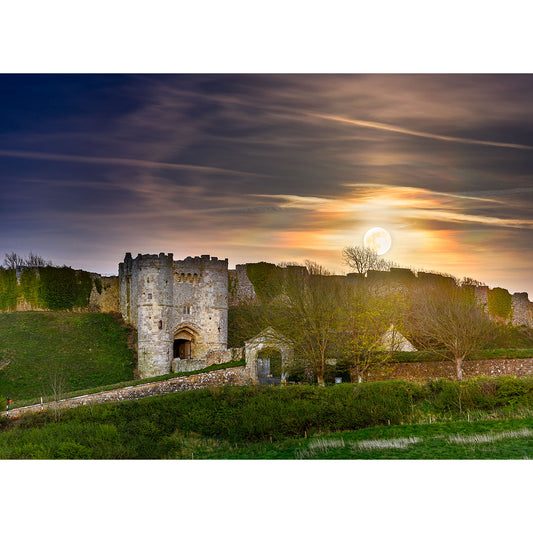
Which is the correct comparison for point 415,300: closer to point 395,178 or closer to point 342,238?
point 342,238

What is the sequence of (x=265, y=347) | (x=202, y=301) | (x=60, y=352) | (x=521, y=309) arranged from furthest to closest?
(x=521, y=309), (x=202, y=301), (x=60, y=352), (x=265, y=347)

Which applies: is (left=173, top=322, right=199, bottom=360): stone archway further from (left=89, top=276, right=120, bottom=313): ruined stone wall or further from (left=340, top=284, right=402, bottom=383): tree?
(left=340, top=284, right=402, bottom=383): tree

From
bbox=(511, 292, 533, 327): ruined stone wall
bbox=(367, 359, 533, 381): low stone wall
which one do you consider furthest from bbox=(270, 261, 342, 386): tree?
bbox=(511, 292, 533, 327): ruined stone wall

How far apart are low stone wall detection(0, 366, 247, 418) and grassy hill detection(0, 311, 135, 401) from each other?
13.6 ft

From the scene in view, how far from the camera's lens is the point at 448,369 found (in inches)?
982

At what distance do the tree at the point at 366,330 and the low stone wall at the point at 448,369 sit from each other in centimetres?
51

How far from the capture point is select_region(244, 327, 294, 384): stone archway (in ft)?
85.6

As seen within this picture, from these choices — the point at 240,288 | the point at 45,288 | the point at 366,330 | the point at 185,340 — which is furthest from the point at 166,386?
the point at 240,288

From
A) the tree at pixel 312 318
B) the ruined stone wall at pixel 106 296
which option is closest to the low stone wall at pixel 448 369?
the tree at pixel 312 318

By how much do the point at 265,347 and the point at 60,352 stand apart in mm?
12625

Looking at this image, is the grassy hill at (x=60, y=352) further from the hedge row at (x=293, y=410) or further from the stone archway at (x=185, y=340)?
the hedge row at (x=293, y=410)

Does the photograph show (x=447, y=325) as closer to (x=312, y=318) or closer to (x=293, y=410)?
(x=312, y=318)

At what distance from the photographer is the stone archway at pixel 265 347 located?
85.6ft

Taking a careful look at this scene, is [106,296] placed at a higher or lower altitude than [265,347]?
higher
